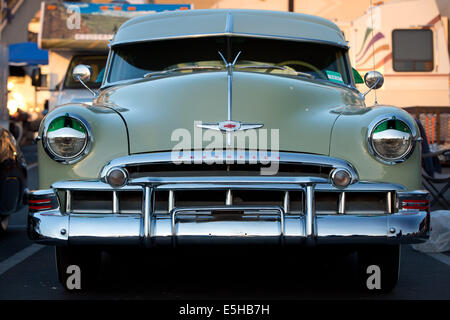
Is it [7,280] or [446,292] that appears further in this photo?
[7,280]

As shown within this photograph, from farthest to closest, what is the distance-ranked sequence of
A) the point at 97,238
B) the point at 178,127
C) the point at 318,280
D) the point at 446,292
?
the point at 318,280 → the point at 446,292 → the point at 178,127 → the point at 97,238

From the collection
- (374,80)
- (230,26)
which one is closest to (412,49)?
(374,80)

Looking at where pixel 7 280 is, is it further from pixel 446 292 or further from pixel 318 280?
pixel 446 292

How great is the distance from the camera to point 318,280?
537 centimetres

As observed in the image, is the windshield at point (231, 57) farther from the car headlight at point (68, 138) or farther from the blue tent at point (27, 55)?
the blue tent at point (27, 55)

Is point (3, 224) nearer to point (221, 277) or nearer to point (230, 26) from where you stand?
point (221, 277)

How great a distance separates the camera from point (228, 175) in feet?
14.2

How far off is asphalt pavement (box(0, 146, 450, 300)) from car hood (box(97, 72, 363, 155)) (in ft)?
1.98

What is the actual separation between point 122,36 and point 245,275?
2042mm

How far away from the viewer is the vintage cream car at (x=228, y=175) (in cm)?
425

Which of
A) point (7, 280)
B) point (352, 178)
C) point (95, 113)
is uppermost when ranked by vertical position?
point (95, 113)

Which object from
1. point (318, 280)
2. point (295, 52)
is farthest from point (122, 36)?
point (318, 280)

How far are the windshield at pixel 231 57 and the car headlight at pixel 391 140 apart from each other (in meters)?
1.26

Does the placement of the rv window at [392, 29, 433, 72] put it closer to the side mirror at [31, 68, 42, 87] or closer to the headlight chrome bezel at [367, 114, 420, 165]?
the side mirror at [31, 68, 42, 87]
